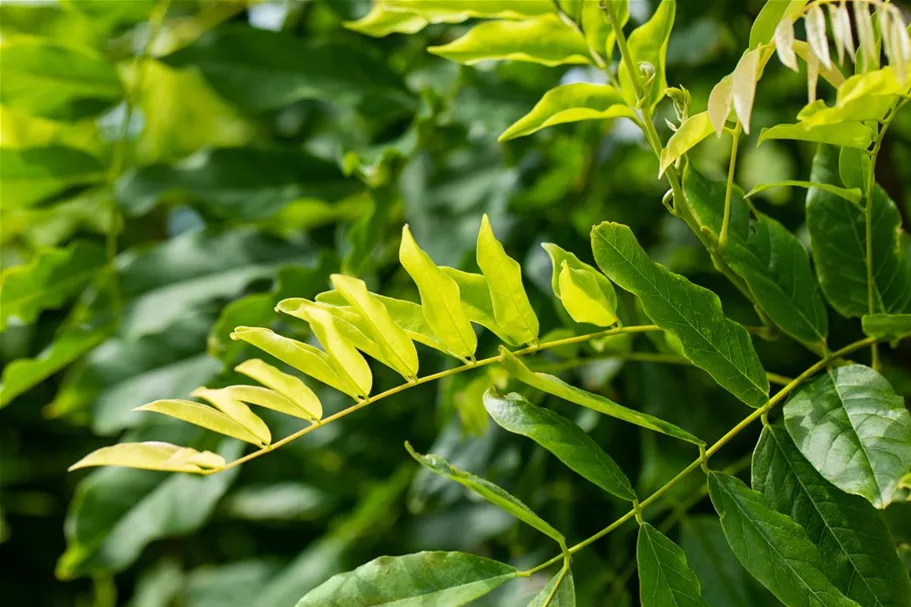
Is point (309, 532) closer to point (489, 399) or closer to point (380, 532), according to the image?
point (380, 532)

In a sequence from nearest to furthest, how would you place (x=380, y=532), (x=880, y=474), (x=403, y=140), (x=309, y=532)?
(x=880, y=474) < (x=403, y=140) < (x=380, y=532) < (x=309, y=532)

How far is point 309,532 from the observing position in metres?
1.10

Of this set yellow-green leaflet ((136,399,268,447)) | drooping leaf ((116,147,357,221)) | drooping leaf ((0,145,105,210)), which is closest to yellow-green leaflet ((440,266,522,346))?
yellow-green leaflet ((136,399,268,447))

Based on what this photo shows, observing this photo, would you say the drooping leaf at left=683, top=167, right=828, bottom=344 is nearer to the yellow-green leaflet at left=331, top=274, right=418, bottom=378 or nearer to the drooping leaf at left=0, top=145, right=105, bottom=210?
the yellow-green leaflet at left=331, top=274, right=418, bottom=378

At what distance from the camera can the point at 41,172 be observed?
2.24 feet

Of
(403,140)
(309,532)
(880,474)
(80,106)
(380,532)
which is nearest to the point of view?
(880,474)

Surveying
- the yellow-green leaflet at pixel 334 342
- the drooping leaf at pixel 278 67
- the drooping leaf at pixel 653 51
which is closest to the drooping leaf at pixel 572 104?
the drooping leaf at pixel 653 51

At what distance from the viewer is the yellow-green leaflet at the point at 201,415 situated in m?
0.35

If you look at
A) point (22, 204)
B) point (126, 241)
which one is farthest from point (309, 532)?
point (22, 204)

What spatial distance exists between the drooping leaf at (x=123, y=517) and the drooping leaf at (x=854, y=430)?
17.0 inches

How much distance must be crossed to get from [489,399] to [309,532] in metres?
0.81

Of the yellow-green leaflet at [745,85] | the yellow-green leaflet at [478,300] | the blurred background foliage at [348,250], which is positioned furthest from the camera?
the blurred background foliage at [348,250]

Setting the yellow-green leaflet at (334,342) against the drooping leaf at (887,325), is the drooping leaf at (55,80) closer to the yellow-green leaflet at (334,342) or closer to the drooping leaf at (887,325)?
the yellow-green leaflet at (334,342)

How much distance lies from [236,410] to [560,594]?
0.16 m
